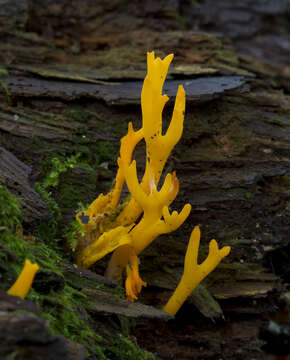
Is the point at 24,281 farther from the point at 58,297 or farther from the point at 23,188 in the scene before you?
the point at 23,188

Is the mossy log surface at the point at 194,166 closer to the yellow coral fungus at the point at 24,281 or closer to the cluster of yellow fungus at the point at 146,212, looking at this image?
the cluster of yellow fungus at the point at 146,212

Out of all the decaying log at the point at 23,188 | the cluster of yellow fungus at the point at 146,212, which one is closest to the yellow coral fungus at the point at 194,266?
the cluster of yellow fungus at the point at 146,212

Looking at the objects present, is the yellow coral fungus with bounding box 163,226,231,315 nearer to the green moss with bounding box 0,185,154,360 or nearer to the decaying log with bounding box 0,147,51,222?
the green moss with bounding box 0,185,154,360

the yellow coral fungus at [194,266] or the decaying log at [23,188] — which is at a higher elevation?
the decaying log at [23,188]

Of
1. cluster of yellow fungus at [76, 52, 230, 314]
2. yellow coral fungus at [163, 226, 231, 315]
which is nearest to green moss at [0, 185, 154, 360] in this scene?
cluster of yellow fungus at [76, 52, 230, 314]

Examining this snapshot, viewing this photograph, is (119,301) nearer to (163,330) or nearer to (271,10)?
(163,330)

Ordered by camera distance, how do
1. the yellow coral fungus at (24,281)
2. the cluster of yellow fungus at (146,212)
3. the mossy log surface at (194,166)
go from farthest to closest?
1. the mossy log surface at (194,166)
2. the cluster of yellow fungus at (146,212)
3. the yellow coral fungus at (24,281)
